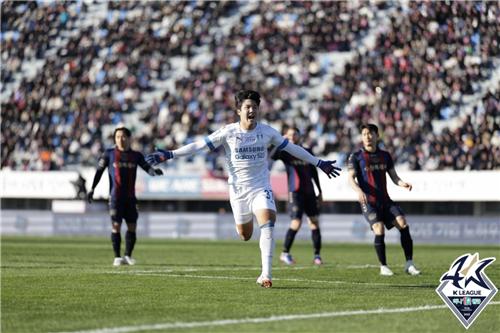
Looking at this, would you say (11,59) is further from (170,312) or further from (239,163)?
(170,312)

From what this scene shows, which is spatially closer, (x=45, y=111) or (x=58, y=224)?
(x=58, y=224)

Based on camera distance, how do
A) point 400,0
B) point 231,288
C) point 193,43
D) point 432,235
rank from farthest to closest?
point 193,43 → point 400,0 → point 432,235 → point 231,288

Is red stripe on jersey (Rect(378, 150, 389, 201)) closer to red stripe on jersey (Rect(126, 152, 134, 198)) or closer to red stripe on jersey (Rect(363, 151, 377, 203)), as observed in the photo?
red stripe on jersey (Rect(363, 151, 377, 203))

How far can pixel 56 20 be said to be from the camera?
5266 centimetres

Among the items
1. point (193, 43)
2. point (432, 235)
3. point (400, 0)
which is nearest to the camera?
point (432, 235)

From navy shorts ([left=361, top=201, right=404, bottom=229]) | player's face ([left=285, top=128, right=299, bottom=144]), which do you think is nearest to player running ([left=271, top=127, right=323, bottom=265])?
player's face ([left=285, top=128, right=299, bottom=144])

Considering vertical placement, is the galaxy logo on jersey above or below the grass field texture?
above

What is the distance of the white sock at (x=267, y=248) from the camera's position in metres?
12.8

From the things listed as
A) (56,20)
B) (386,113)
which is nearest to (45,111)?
(56,20)

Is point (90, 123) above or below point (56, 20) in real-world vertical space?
below

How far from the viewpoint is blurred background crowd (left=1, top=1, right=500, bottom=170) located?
4131 centimetres

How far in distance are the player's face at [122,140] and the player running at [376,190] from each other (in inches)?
175

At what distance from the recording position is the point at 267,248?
1290 centimetres

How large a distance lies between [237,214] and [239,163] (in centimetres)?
70
